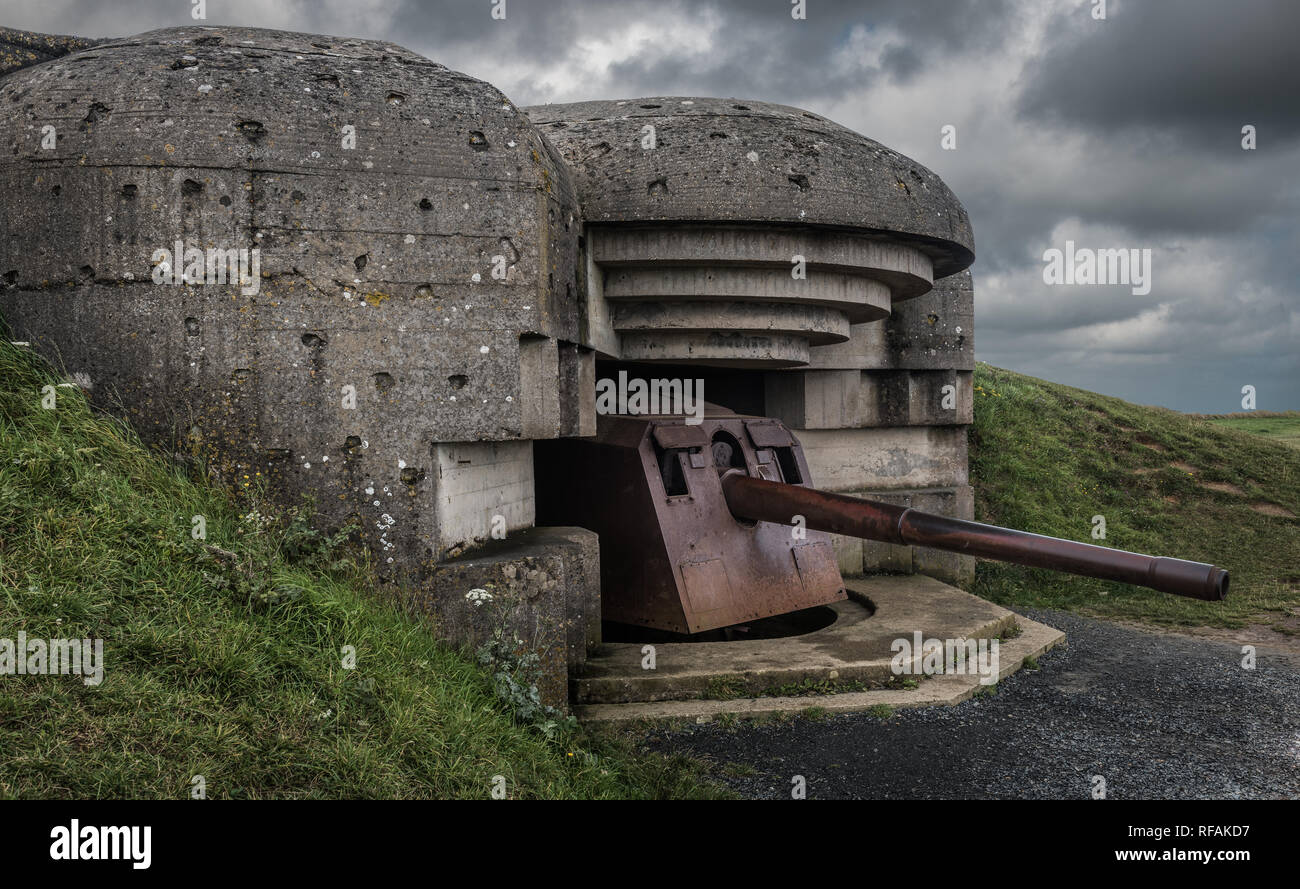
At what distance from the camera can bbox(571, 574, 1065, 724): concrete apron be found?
A: 439 cm

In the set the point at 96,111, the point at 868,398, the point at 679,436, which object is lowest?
the point at 679,436

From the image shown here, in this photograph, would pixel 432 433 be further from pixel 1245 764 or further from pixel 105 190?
pixel 1245 764

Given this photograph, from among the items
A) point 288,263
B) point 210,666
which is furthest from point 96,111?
point 210,666

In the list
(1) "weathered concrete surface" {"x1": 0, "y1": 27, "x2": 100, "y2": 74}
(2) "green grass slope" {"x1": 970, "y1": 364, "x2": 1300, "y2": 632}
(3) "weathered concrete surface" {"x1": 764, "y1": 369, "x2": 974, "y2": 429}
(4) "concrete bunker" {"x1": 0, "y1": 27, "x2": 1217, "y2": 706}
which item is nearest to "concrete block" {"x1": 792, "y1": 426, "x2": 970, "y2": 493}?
(3) "weathered concrete surface" {"x1": 764, "y1": 369, "x2": 974, "y2": 429}

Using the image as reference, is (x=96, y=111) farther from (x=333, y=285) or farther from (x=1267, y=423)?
(x=1267, y=423)

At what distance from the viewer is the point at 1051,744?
13.4ft

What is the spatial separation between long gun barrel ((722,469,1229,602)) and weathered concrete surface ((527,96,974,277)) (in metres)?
1.53

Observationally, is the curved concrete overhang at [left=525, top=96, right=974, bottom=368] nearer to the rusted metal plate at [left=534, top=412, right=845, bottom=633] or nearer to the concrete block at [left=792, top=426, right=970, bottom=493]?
the rusted metal plate at [left=534, top=412, right=845, bottom=633]

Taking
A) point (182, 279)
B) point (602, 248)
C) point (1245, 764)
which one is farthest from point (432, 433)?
point (1245, 764)

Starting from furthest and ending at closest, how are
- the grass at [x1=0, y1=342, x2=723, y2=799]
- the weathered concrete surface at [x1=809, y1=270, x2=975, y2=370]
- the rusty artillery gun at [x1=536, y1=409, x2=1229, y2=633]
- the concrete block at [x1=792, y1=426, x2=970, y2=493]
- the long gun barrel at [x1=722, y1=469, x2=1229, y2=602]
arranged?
the concrete block at [x1=792, y1=426, x2=970, y2=493]
the weathered concrete surface at [x1=809, y1=270, x2=975, y2=370]
the rusty artillery gun at [x1=536, y1=409, x2=1229, y2=633]
the long gun barrel at [x1=722, y1=469, x2=1229, y2=602]
the grass at [x1=0, y1=342, x2=723, y2=799]

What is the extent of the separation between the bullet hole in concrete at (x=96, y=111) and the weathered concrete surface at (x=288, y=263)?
10 mm

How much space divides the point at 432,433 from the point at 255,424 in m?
0.69

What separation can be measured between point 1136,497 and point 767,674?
6.92 metres
